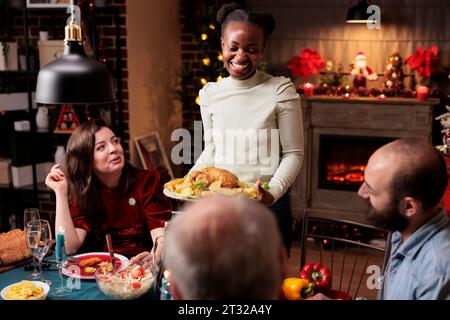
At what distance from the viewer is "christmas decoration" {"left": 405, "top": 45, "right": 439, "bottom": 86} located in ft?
14.6

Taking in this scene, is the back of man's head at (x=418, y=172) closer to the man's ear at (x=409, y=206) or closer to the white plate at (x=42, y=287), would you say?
the man's ear at (x=409, y=206)

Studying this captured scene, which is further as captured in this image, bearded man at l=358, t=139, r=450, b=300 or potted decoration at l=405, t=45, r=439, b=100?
potted decoration at l=405, t=45, r=439, b=100

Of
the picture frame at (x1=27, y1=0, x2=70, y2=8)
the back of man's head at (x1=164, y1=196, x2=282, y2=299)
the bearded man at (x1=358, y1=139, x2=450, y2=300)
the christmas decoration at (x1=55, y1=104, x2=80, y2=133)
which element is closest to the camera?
the back of man's head at (x1=164, y1=196, x2=282, y2=299)

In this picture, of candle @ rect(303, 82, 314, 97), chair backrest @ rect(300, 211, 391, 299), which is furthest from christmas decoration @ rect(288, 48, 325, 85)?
chair backrest @ rect(300, 211, 391, 299)

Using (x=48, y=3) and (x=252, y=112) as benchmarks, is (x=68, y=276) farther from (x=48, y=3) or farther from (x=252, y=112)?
(x=48, y=3)

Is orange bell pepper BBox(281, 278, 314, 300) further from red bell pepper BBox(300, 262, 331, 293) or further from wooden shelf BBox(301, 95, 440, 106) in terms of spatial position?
wooden shelf BBox(301, 95, 440, 106)

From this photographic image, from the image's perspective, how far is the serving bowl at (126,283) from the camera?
5.64 ft

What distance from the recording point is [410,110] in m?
4.46

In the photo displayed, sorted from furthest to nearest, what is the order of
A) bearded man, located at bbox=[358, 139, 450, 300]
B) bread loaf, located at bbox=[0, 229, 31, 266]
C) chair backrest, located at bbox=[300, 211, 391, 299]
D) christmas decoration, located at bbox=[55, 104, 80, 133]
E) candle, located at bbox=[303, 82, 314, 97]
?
candle, located at bbox=[303, 82, 314, 97] < christmas decoration, located at bbox=[55, 104, 80, 133] < chair backrest, located at bbox=[300, 211, 391, 299] < bread loaf, located at bbox=[0, 229, 31, 266] < bearded man, located at bbox=[358, 139, 450, 300]

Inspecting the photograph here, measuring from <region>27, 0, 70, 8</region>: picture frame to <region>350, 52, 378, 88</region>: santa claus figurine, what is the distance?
2.24m

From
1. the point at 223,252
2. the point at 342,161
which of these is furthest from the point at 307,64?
the point at 223,252

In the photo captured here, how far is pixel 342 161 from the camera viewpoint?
15.9 feet

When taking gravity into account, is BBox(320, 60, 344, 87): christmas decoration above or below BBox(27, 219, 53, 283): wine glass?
above
